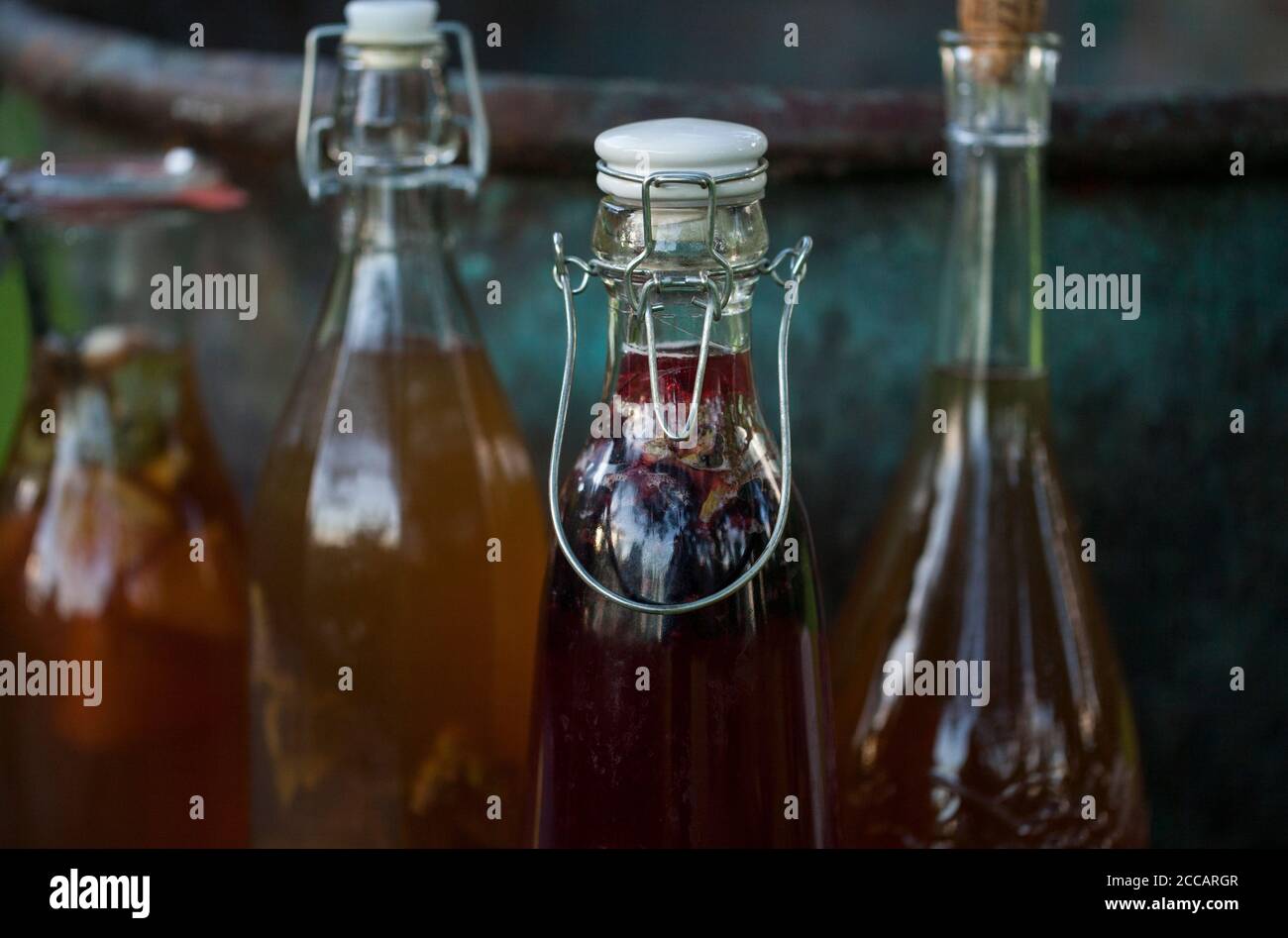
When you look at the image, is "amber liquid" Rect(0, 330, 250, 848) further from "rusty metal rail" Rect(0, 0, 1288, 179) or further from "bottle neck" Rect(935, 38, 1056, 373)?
"bottle neck" Rect(935, 38, 1056, 373)

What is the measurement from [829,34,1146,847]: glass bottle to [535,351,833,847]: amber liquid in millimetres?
134

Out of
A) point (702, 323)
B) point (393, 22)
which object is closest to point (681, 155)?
point (702, 323)

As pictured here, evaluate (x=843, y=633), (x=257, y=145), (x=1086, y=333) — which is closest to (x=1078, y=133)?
(x=1086, y=333)

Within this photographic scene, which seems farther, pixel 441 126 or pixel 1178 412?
pixel 1178 412

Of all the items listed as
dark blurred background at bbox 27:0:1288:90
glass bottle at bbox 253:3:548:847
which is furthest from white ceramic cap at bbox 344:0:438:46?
dark blurred background at bbox 27:0:1288:90

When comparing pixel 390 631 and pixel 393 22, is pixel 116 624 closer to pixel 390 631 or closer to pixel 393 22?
pixel 390 631

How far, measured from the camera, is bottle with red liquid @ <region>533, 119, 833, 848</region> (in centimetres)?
35

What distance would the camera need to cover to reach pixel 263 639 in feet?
1.61

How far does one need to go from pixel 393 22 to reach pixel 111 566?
0.70ft

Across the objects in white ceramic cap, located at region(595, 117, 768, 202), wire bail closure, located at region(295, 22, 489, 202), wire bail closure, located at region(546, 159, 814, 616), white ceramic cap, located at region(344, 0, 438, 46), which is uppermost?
white ceramic cap, located at region(344, 0, 438, 46)

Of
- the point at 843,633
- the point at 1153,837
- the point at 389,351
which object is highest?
the point at 389,351

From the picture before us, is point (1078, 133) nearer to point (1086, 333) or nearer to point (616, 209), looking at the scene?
point (1086, 333)

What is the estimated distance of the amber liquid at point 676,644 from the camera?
1.18 feet
